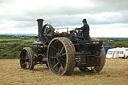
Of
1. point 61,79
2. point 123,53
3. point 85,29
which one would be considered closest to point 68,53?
point 61,79

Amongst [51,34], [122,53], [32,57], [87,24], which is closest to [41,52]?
[32,57]

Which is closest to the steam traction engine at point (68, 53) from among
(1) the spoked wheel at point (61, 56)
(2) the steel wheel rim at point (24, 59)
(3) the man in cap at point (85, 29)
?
(1) the spoked wheel at point (61, 56)

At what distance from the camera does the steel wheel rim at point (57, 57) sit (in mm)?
10594

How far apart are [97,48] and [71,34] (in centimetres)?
158

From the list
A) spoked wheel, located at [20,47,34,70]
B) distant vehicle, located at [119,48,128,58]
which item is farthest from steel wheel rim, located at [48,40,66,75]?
distant vehicle, located at [119,48,128,58]

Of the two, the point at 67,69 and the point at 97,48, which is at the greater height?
the point at 97,48

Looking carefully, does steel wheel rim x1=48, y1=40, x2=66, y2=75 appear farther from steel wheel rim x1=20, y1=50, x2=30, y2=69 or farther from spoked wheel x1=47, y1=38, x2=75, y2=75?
steel wheel rim x1=20, y1=50, x2=30, y2=69

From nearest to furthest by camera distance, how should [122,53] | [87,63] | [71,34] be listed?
[87,63], [71,34], [122,53]

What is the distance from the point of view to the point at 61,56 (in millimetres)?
10570

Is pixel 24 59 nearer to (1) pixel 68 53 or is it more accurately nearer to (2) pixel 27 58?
(2) pixel 27 58

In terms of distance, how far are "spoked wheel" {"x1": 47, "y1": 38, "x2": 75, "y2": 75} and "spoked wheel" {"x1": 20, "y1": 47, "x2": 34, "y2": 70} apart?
191 cm

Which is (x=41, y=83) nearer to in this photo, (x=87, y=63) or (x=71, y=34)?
(x=87, y=63)

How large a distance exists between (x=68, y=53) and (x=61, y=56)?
106 cm

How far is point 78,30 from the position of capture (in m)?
11.5
